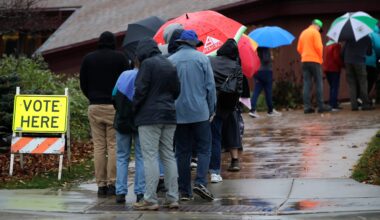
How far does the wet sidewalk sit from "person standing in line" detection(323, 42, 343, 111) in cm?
409

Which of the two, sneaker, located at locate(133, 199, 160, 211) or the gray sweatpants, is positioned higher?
the gray sweatpants

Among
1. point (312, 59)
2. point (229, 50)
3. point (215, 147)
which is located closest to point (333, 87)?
point (312, 59)

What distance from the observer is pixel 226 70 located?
11469mm

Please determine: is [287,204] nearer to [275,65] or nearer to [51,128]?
[51,128]

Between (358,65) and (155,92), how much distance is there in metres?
9.70

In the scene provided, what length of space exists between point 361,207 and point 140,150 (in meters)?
2.60

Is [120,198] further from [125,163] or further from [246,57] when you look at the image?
[246,57]

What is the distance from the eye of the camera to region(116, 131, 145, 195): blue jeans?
33.6ft

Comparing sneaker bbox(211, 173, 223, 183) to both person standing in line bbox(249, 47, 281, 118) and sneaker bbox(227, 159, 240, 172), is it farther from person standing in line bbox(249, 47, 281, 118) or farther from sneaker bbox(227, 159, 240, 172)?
person standing in line bbox(249, 47, 281, 118)

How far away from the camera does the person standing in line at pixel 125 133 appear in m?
10.1

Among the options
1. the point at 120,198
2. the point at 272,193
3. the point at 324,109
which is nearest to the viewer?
the point at 120,198

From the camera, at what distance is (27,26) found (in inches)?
843

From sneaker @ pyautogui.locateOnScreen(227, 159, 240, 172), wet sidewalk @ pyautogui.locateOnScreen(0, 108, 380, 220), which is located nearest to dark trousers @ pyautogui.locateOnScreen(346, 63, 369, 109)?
wet sidewalk @ pyautogui.locateOnScreen(0, 108, 380, 220)

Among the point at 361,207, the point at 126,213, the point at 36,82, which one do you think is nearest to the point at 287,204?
the point at 361,207
